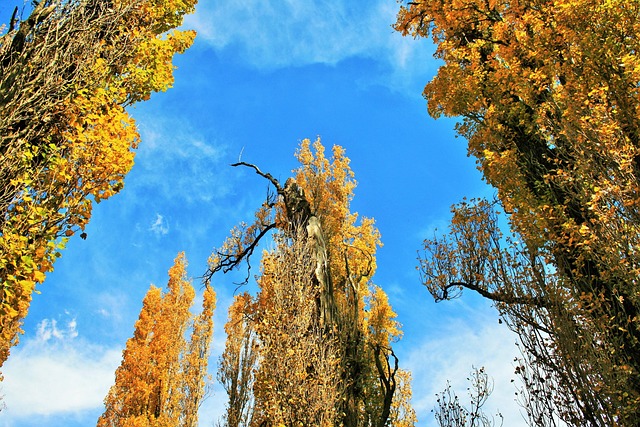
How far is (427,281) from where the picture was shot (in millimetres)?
8680

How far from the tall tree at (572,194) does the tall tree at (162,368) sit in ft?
40.5

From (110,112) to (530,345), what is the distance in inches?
258

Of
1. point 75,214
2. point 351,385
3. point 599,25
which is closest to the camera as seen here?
point 75,214

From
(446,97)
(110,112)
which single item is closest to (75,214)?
(110,112)

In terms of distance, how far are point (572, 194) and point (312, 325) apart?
5.23 metres

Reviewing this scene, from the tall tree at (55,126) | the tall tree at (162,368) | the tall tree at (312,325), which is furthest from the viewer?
the tall tree at (162,368)

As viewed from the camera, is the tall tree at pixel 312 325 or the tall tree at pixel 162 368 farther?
the tall tree at pixel 162 368

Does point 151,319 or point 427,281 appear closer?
point 427,281

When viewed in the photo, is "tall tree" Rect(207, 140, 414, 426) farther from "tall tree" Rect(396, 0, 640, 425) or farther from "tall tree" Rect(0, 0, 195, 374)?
"tall tree" Rect(0, 0, 195, 374)

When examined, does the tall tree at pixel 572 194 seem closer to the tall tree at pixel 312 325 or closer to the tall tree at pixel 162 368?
the tall tree at pixel 312 325

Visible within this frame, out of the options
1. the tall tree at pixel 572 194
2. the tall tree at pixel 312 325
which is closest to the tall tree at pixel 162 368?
the tall tree at pixel 312 325

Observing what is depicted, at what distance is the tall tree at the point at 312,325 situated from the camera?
711cm

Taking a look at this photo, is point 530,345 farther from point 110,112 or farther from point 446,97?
point 110,112

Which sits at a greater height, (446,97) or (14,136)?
(446,97)
